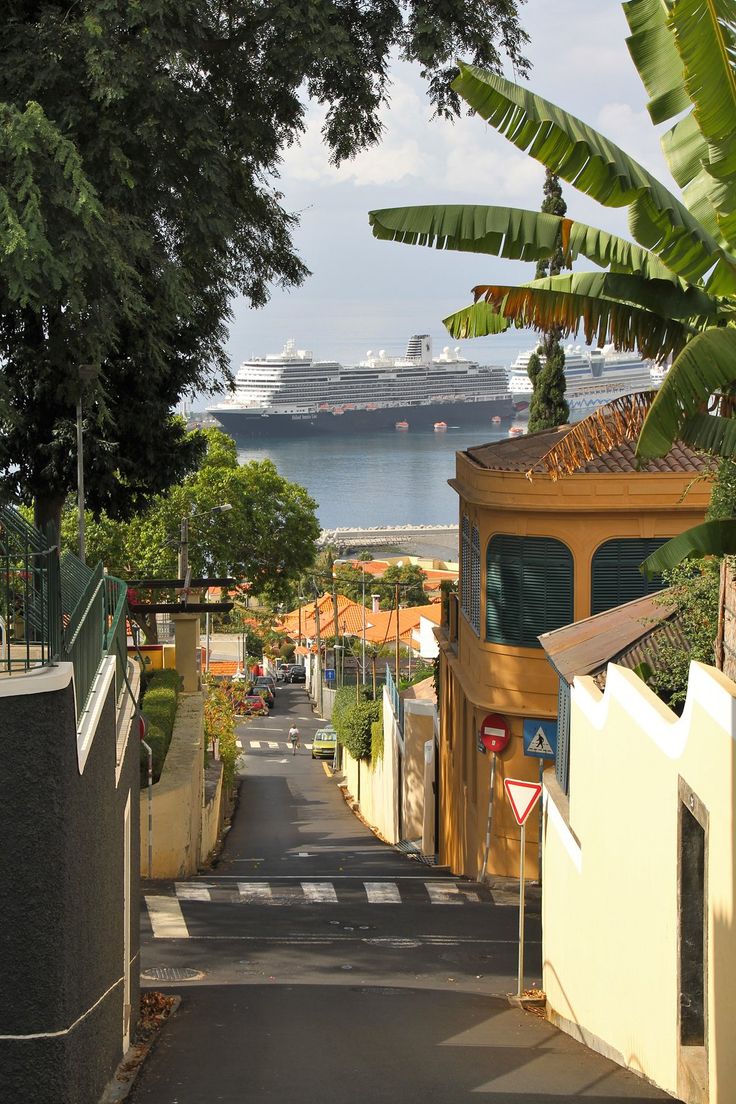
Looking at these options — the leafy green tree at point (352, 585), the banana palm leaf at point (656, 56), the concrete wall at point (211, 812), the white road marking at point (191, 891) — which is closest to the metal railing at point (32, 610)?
the banana palm leaf at point (656, 56)

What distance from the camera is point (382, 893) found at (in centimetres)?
1923

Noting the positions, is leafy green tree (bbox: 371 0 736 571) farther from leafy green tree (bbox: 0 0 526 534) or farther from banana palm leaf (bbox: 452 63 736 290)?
leafy green tree (bbox: 0 0 526 534)

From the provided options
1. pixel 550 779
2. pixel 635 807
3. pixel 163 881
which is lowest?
pixel 163 881

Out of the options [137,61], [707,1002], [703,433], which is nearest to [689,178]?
[703,433]

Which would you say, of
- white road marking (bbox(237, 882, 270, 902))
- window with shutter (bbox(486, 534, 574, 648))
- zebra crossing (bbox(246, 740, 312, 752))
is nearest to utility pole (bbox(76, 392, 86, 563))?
white road marking (bbox(237, 882, 270, 902))

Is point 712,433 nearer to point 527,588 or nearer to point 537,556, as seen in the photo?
point 537,556

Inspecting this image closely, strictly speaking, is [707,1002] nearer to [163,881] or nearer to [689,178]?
[689,178]

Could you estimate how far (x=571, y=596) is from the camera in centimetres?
1984

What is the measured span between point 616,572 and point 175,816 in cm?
672

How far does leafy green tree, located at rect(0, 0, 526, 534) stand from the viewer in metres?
15.4

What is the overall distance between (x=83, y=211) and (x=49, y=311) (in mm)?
3045

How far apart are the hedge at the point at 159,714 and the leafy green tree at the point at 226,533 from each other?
52.4 feet

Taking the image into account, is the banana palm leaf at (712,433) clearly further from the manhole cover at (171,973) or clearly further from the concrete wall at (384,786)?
the concrete wall at (384,786)

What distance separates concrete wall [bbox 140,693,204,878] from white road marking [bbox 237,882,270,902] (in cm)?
103
